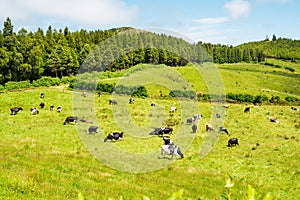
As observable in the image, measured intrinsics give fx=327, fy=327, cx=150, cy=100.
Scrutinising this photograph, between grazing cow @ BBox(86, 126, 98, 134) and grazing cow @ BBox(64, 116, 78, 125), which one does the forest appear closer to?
grazing cow @ BBox(64, 116, 78, 125)

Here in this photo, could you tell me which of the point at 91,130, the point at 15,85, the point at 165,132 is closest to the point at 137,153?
the point at 165,132

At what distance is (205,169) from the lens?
63.1ft

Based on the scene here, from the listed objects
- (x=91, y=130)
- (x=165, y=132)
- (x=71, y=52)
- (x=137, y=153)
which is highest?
Result: (x=71, y=52)

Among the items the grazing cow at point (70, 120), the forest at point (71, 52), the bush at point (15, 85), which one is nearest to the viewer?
the grazing cow at point (70, 120)

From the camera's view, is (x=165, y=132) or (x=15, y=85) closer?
(x=165, y=132)

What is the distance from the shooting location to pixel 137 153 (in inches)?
886

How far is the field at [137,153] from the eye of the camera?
11.9 metres

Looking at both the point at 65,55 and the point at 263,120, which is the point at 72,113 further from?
Answer: the point at 65,55

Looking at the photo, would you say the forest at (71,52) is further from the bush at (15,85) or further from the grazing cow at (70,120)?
the grazing cow at (70,120)

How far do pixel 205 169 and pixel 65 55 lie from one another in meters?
66.8

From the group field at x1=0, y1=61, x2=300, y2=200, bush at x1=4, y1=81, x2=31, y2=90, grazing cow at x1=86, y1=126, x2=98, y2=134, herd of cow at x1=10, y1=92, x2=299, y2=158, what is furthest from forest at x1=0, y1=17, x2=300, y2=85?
grazing cow at x1=86, y1=126, x2=98, y2=134

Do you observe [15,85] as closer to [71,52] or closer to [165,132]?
[71,52]

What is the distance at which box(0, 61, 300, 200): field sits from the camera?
39.0 feet

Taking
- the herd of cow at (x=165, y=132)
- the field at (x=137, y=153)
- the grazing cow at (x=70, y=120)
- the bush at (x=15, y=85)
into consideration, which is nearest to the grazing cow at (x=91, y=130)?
the herd of cow at (x=165, y=132)
